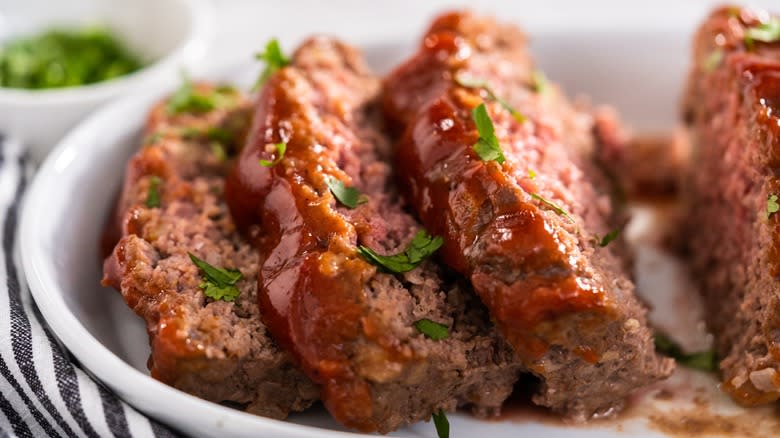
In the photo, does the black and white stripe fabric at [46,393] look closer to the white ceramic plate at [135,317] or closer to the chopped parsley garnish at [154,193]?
the white ceramic plate at [135,317]

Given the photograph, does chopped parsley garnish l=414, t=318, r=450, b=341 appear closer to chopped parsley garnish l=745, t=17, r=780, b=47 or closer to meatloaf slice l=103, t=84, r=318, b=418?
meatloaf slice l=103, t=84, r=318, b=418

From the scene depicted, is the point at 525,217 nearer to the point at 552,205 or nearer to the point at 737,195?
the point at 552,205

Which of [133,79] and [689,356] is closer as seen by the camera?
[689,356]

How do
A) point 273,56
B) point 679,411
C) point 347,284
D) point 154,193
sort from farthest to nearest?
1. point 273,56
2. point 154,193
3. point 679,411
4. point 347,284

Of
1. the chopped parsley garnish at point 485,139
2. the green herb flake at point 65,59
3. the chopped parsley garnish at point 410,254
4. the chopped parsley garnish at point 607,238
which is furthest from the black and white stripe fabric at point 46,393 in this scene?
the green herb flake at point 65,59

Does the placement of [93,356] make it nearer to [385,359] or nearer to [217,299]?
[217,299]

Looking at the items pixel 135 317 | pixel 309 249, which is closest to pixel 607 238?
pixel 309 249

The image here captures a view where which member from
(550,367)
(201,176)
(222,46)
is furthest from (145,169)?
(222,46)
